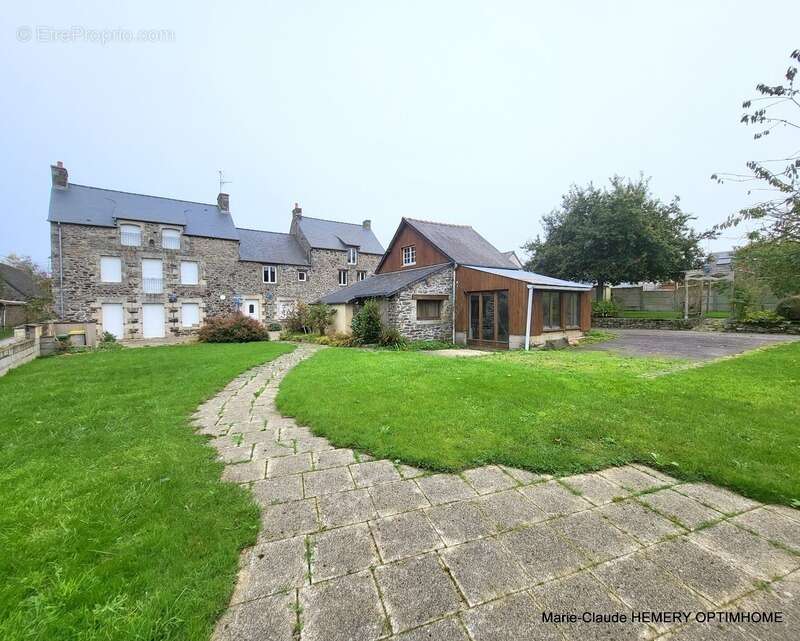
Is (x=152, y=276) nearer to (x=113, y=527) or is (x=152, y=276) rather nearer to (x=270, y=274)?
(x=270, y=274)

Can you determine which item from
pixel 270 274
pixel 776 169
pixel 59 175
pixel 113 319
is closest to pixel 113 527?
pixel 776 169

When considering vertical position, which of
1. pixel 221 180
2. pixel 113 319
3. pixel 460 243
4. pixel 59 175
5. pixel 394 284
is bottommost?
pixel 113 319

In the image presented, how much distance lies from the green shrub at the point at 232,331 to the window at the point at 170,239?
7.00 m

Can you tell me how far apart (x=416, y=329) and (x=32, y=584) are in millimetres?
12381

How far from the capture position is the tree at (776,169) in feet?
14.8

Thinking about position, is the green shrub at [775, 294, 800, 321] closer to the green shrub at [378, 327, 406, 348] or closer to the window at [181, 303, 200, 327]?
the green shrub at [378, 327, 406, 348]

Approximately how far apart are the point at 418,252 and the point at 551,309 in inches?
265

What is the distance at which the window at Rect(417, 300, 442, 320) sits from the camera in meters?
14.0

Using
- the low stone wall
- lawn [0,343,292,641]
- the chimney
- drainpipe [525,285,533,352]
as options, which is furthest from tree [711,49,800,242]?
the chimney

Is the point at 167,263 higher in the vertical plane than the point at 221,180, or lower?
lower

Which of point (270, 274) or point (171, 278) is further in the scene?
point (270, 274)

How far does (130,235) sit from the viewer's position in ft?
62.8

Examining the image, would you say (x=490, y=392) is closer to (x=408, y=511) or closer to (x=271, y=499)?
(x=408, y=511)

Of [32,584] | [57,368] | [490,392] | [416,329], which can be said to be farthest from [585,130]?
[57,368]
